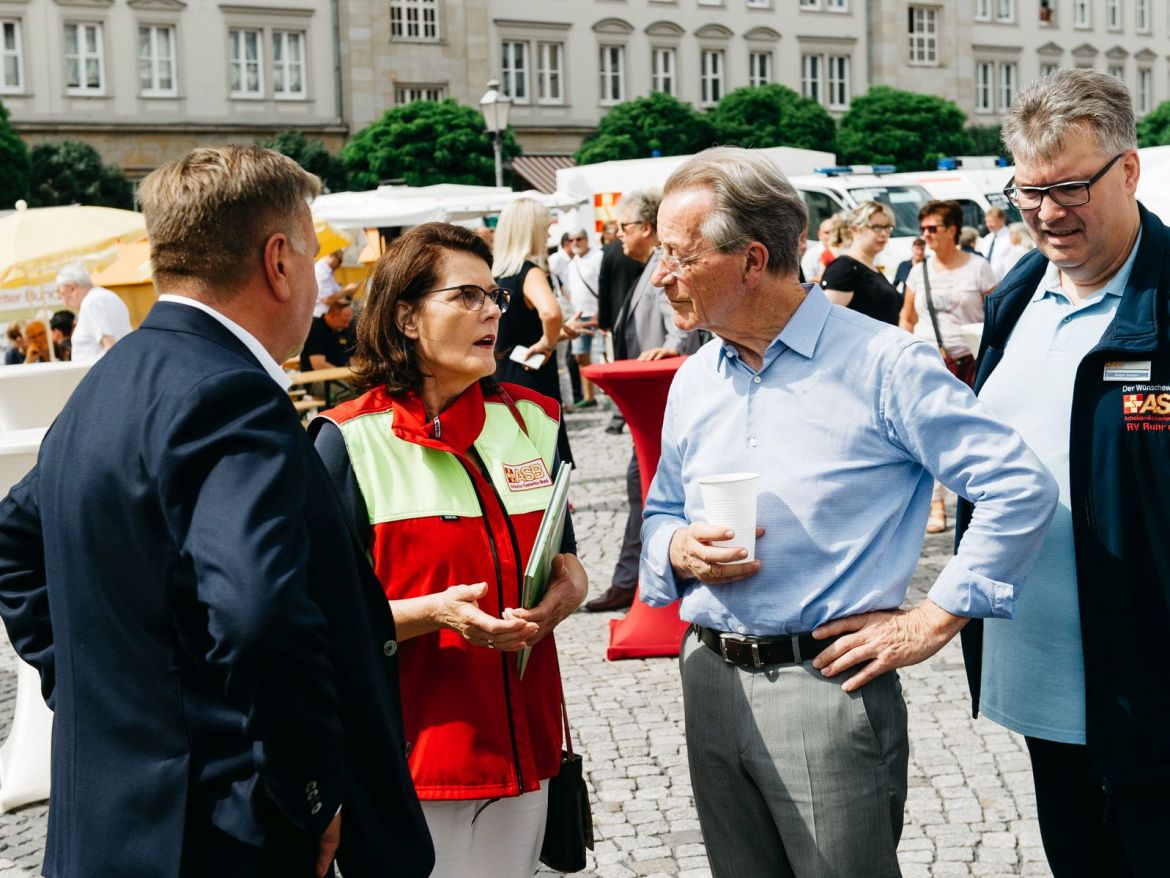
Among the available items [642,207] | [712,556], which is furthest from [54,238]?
[712,556]

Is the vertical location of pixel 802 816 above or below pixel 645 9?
below

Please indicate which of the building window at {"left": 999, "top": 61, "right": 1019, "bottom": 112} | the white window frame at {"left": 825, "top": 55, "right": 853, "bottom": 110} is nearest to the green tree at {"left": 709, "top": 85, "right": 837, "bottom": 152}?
the white window frame at {"left": 825, "top": 55, "right": 853, "bottom": 110}

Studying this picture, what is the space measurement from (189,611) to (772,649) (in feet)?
3.56

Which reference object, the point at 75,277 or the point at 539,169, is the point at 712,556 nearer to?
the point at 75,277

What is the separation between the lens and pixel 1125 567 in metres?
2.66

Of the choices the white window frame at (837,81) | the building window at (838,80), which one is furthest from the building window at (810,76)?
the building window at (838,80)

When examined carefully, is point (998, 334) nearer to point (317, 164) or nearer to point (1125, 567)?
point (1125, 567)

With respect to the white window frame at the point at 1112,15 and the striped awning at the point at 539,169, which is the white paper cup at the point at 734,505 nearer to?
the striped awning at the point at 539,169

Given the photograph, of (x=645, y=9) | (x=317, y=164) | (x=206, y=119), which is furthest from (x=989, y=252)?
(x=645, y=9)

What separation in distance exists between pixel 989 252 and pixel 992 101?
1841 inches

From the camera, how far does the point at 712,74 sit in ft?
182

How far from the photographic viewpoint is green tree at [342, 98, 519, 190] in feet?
137

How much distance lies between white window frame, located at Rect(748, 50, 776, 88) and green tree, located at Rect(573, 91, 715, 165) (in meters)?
11.3

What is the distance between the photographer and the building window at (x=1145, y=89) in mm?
65750
